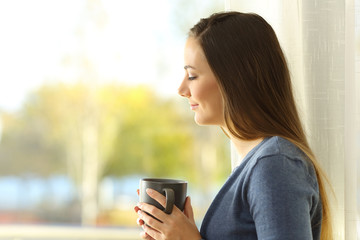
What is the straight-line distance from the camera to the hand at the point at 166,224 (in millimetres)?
805

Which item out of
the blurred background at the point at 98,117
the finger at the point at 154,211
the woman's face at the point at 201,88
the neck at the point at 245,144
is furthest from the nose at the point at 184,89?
the blurred background at the point at 98,117

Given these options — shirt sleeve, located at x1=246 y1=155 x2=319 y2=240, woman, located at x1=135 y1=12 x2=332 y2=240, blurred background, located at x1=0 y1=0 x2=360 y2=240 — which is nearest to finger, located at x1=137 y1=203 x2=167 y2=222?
woman, located at x1=135 y1=12 x2=332 y2=240

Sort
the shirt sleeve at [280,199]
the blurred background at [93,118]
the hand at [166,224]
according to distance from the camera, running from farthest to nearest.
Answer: the blurred background at [93,118] < the hand at [166,224] < the shirt sleeve at [280,199]

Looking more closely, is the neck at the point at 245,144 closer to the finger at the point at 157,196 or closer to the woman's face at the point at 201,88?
the woman's face at the point at 201,88

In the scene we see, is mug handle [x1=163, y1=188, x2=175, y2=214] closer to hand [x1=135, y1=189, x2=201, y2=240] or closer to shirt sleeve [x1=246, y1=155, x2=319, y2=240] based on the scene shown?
hand [x1=135, y1=189, x2=201, y2=240]

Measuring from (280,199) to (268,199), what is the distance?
0.06ft

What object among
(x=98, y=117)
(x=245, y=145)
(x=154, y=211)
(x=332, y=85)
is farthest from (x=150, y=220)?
(x=98, y=117)

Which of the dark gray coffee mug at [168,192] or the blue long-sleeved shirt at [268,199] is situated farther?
the dark gray coffee mug at [168,192]

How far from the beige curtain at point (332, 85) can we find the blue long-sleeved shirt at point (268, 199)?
13 cm

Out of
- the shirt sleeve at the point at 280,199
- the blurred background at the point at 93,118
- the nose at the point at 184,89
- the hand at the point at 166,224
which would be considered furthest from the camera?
the blurred background at the point at 93,118

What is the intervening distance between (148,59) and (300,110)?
1.28 metres

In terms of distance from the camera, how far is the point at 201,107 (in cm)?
89

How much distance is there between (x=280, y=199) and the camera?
2.31ft

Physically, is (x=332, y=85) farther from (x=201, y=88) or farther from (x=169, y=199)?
(x=169, y=199)
